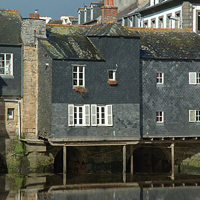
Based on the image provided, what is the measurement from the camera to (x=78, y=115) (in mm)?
47219

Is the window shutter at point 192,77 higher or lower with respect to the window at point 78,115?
higher

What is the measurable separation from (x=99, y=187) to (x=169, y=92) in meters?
10.1

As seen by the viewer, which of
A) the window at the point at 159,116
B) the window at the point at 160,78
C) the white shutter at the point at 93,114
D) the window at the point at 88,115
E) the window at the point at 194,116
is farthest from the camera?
the window at the point at 194,116

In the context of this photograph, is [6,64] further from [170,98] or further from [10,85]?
[170,98]

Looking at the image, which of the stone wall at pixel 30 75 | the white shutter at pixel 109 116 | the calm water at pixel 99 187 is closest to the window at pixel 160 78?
the white shutter at pixel 109 116

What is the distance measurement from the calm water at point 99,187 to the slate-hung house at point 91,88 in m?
2.81

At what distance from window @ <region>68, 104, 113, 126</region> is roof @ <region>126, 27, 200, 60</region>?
16.0 ft

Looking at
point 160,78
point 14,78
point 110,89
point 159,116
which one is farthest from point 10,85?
point 159,116

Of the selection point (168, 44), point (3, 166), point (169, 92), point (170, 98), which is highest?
point (168, 44)

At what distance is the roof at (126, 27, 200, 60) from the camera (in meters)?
50.5

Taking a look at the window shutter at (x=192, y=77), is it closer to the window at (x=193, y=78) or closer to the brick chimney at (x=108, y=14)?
the window at (x=193, y=78)

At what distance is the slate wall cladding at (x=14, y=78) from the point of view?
49.4m

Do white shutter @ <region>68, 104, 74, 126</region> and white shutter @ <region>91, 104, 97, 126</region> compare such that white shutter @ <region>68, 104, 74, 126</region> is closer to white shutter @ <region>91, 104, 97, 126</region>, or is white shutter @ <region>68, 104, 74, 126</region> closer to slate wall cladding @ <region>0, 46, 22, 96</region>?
white shutter @ <region>91, 104, 97, 126</region>

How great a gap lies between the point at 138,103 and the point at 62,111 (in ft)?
17.3
